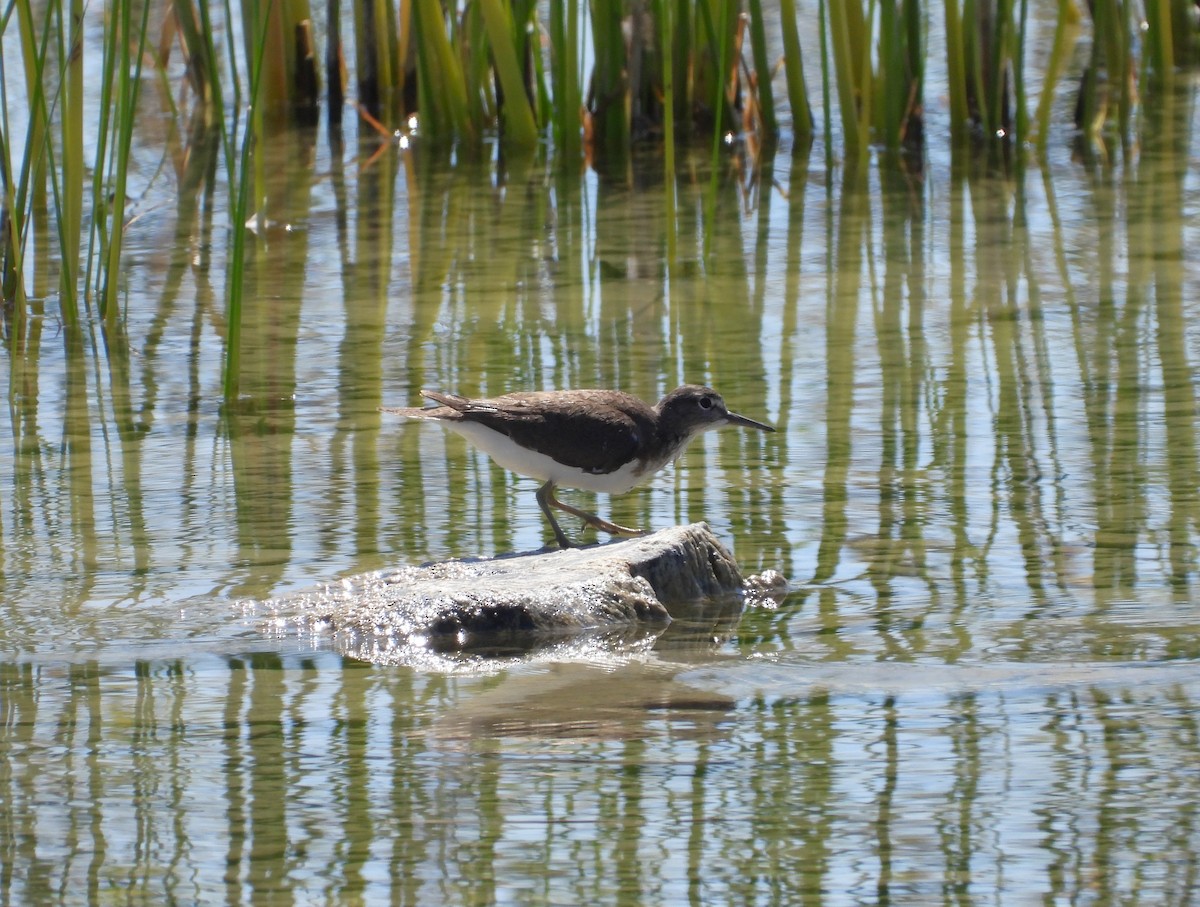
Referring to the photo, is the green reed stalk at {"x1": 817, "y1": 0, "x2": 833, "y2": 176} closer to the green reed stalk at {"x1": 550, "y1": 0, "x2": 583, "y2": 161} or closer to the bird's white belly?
the green reed stalk at {"x1": 550, "y1": 0, "x2": 583, "y2": 161}

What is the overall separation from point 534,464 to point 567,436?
130 millimetres

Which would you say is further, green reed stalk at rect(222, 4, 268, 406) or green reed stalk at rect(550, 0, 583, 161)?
green reed stalk at rect(550, 0, 583, 161)

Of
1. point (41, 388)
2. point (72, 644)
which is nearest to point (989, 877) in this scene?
point (72, 644)

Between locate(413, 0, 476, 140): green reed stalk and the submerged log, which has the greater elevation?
locate(413, 0, 476, 140): green reed stalk

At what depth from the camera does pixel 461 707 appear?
4.10 meters

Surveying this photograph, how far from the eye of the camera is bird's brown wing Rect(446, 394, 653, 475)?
17.3 ft

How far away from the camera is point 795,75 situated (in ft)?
33.9

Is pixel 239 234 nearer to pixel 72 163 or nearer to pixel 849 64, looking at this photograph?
pixel 72 163

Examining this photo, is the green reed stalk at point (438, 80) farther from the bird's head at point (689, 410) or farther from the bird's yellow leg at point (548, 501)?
the bird's yellow leg at point (548, 501)

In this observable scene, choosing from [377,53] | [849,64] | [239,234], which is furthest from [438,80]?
[239,234]

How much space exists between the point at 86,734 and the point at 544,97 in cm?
720

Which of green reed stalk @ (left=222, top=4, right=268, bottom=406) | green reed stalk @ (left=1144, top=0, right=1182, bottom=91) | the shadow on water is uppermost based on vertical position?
green reed stalk @ (left=1144, top=0, right=1182, bottom=91)

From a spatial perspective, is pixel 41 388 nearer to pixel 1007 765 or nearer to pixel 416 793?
pixel 416 793

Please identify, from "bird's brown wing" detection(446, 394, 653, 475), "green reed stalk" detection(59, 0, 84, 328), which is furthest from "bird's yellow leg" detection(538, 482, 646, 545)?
"green reed stalk" detection(59, 0, 84, 328)
